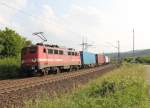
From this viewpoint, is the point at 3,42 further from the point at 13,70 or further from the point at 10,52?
the point at 13,70

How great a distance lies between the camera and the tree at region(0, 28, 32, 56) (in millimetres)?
53250

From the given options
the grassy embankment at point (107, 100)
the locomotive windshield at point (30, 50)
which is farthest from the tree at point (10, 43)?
the grassy embankment at point (107, 100)

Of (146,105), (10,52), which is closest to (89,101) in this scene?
(146,105)

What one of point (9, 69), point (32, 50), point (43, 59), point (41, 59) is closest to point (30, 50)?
point (32, 50)

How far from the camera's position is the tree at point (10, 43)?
53.2 m

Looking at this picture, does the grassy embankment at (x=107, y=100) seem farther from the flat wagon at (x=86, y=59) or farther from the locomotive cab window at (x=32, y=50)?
the flat wagon at (x=86, y=59)

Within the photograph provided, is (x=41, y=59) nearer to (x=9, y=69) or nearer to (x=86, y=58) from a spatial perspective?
(x=9, y=69)

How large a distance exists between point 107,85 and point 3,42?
39694mm

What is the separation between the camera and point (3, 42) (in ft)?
A: 180

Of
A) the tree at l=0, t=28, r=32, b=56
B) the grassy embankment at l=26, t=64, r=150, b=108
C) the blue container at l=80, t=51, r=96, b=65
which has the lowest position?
the grassy embankment at l=26, t=64, r=150, b=108

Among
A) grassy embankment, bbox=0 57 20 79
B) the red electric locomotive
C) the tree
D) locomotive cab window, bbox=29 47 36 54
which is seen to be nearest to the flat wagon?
the tree

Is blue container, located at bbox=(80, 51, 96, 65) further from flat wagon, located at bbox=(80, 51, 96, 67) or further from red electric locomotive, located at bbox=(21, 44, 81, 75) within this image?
red electric locomotive, located at bbox=(21, 44, 81, 75)

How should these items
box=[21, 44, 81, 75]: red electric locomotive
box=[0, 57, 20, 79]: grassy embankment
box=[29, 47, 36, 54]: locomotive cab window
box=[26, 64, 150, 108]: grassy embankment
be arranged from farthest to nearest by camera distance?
box=[0, 57, 20, 79]: grassy embankment, box=[29, 47, 36, 54]: locomotive cab window, box=[21, 44, 81, 75]: red electric locomotive, box=[26, 64, 150, 108]: grassy embankment

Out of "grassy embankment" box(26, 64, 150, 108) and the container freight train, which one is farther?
the container freight train
